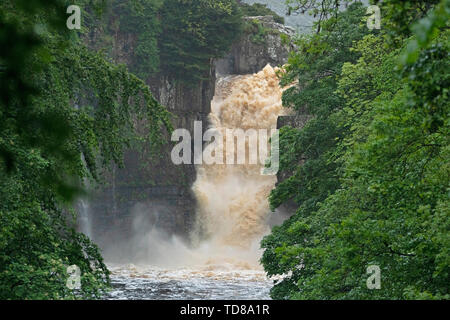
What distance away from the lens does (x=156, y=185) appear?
3653 centimetres

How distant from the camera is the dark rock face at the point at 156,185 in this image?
117ft

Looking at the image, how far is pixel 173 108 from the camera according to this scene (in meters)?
36.4

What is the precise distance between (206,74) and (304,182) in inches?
759

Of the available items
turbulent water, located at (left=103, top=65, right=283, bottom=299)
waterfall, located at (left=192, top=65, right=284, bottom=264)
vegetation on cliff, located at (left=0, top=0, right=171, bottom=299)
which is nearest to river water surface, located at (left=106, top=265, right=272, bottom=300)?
turbulent water, located at (left=103, top=65, right=283, bottom=299)

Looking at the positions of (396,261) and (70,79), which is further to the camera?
(70,79)

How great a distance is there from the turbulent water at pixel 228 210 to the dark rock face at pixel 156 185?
1.87 feet

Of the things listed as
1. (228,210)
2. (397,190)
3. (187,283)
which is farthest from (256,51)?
(397,190)

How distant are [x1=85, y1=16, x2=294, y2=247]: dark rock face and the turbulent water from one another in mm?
570

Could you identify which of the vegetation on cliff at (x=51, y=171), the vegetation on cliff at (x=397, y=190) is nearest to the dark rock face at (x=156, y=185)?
the vegetation on cliff at (x=397, y=190)

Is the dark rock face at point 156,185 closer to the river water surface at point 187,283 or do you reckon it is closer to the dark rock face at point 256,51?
the dark rock face at point 256,51

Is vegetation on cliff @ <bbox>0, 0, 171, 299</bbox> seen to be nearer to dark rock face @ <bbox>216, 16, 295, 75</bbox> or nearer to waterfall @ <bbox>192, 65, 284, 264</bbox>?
waterfall @ <bbox>192, 65, 284, 264</bbox>

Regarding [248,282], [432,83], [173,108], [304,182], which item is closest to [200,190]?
[173,108]

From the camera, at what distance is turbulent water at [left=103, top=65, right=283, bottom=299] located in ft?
105

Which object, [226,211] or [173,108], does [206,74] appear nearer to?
[173,108]
